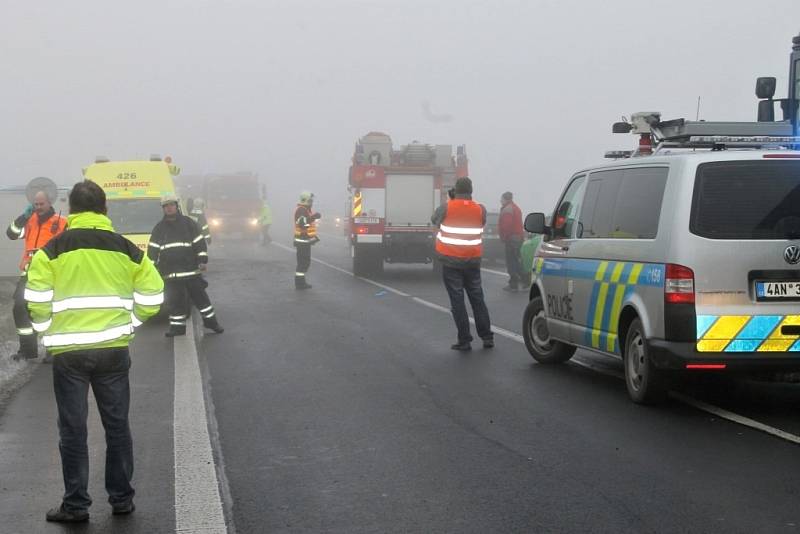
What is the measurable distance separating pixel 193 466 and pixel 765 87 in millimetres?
8817

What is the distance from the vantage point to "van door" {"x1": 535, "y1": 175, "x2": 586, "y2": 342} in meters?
9.93

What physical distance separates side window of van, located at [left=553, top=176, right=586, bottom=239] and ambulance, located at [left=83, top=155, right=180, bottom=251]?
8.73m

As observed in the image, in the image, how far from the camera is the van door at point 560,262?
9.93m

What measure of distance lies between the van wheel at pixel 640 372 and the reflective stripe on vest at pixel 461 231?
3620 mm

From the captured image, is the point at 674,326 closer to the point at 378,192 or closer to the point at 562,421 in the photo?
the point at 562,421

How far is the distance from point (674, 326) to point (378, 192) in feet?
53.1

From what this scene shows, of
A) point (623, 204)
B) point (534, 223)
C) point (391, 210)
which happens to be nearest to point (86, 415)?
point (623, 204)

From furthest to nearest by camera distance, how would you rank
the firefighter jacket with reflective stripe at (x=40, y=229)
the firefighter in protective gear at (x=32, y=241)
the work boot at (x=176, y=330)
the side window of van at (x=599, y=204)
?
the work boot at (x=176, y=330) < the firefighter jacket with reflective stripe at (x=40, y=229) < the firefighter in protective gear at (x=32, y=241) < the side window of van at (x=599, y=204)

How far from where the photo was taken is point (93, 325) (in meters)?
5.61

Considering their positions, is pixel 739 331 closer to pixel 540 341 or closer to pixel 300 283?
pixel 540 341

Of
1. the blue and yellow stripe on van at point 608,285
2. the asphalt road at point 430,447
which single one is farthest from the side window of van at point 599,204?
the asphalt road at point 430,447

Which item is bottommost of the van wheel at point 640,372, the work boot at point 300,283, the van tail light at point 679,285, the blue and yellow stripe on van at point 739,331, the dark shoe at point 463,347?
the work boot at point 300,283

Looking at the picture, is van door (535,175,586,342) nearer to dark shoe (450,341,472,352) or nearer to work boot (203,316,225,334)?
dark shoe (450,341,472,352)

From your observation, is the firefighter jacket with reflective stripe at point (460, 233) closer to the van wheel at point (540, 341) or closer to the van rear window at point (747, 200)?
the van wheel at point (540, 341)
